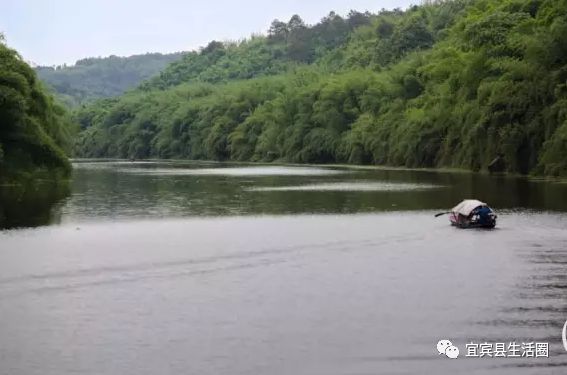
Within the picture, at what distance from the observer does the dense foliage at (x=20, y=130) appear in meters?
46.5

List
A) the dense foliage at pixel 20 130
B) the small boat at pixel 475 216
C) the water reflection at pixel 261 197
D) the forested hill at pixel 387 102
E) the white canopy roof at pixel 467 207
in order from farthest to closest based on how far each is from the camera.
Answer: the forested hill at pixel 387 102
the dense foliage at pixel 20 130
the water reflection at pixel 261 197
the white canopy roof at pixel 467 207
the small boat at pixel 475 216

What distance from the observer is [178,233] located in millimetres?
30609

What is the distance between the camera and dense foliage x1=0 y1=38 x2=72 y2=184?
46.5 meters

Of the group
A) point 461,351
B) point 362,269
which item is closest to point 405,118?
point 362,269

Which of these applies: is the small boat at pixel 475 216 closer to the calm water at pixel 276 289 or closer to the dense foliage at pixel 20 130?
the calm water at pixel 276 289

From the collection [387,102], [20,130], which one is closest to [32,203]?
[20,130]

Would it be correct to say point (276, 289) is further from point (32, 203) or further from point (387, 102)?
point (387, 102)

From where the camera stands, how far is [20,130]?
47.4 m

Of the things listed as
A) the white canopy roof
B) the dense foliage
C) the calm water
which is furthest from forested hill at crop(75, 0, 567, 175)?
the dense foliage

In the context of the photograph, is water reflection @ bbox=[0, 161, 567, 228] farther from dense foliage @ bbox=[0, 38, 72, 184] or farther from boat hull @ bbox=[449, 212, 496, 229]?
boat hull @ bbox=[449, 212, 496, 229]

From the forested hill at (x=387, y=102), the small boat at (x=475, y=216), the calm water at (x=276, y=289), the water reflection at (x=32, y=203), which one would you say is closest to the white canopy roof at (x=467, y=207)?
the small boat at (x=475, y=216)

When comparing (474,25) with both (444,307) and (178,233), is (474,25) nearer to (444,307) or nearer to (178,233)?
(178,233)

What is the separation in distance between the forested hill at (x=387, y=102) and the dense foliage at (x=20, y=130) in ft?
102

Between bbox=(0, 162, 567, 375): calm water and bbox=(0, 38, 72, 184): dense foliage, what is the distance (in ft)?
28.7
